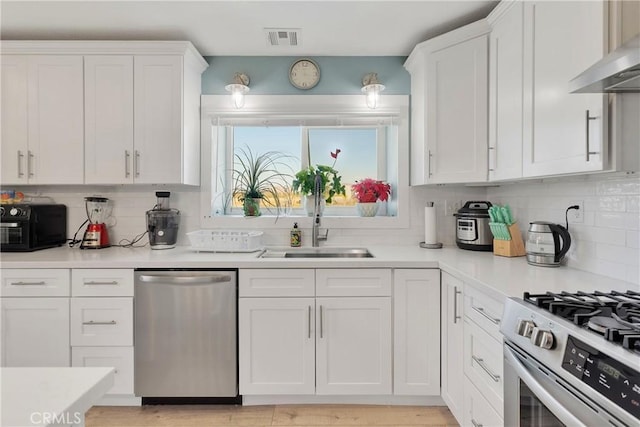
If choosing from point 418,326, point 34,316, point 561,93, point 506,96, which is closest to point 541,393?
point 418,326

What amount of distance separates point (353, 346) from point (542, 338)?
124 centimetres

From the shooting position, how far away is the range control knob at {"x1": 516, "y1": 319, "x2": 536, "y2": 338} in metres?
1.06

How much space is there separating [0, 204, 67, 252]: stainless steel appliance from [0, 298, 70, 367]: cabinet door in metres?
0.45

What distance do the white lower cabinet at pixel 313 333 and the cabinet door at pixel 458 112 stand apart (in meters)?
0.82

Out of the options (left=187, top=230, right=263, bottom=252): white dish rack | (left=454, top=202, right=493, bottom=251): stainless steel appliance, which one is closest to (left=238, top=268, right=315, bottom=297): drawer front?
(left=187, top=230, right=263, bottom=252): white dish rack

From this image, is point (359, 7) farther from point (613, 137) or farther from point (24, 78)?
point (24, 78)

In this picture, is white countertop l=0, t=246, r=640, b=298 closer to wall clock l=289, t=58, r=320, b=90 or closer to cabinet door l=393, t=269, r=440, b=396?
cabinet door l=393, t=269, r=440, b=396

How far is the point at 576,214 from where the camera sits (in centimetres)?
179

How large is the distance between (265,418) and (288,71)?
2.41 m

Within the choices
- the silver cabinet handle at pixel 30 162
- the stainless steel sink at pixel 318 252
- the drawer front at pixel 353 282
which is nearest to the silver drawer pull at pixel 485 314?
the drawer front at pixel 353 282

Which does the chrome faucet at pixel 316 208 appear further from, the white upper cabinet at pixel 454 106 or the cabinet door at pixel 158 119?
the cabinet door at pixel 158 119

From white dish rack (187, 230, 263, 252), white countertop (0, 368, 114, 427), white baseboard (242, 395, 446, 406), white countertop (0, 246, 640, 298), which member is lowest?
white baseboard (242, 395, 446, 406)

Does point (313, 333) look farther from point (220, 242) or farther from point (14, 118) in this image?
point (14, 118)

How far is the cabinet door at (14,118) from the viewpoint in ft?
7.80
